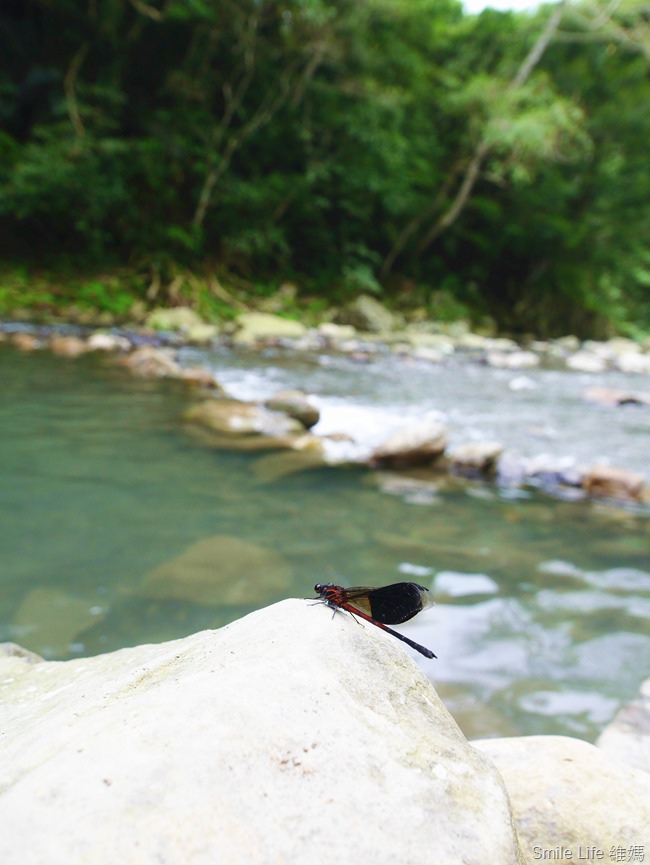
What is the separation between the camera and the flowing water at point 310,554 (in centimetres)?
251

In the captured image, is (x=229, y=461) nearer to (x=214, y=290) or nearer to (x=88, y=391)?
(x=88, y=391)

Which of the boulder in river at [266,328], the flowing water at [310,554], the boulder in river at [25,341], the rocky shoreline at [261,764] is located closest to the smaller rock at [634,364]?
the boulder in river at [266,328]

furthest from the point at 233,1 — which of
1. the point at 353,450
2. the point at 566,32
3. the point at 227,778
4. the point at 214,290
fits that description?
the point at 227,778

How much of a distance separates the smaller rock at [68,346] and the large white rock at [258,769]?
9253mm

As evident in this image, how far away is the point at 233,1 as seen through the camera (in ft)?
48.6

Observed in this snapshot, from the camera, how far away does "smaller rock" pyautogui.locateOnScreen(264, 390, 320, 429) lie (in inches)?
251

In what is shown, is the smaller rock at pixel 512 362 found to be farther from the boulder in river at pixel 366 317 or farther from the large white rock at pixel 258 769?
the large white rock at pixel 258 769

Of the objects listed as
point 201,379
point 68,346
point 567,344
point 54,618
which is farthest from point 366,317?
point 54,618

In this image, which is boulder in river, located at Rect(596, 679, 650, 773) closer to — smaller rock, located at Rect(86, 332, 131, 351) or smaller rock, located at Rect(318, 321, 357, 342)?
smaller rock, located at Rect(86, 332, 131, 351)

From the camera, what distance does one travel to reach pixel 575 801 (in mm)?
1350

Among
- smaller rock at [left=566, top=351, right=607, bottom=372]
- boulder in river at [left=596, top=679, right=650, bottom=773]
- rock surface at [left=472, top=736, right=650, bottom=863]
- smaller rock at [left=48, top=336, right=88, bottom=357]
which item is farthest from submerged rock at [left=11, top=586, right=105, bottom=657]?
smaller rock at [left=566, top=351, right=607, bottom=372]

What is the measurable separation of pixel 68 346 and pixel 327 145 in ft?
41.2

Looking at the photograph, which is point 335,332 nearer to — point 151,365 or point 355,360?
point 355,360

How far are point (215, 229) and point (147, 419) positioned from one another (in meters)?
13.5
